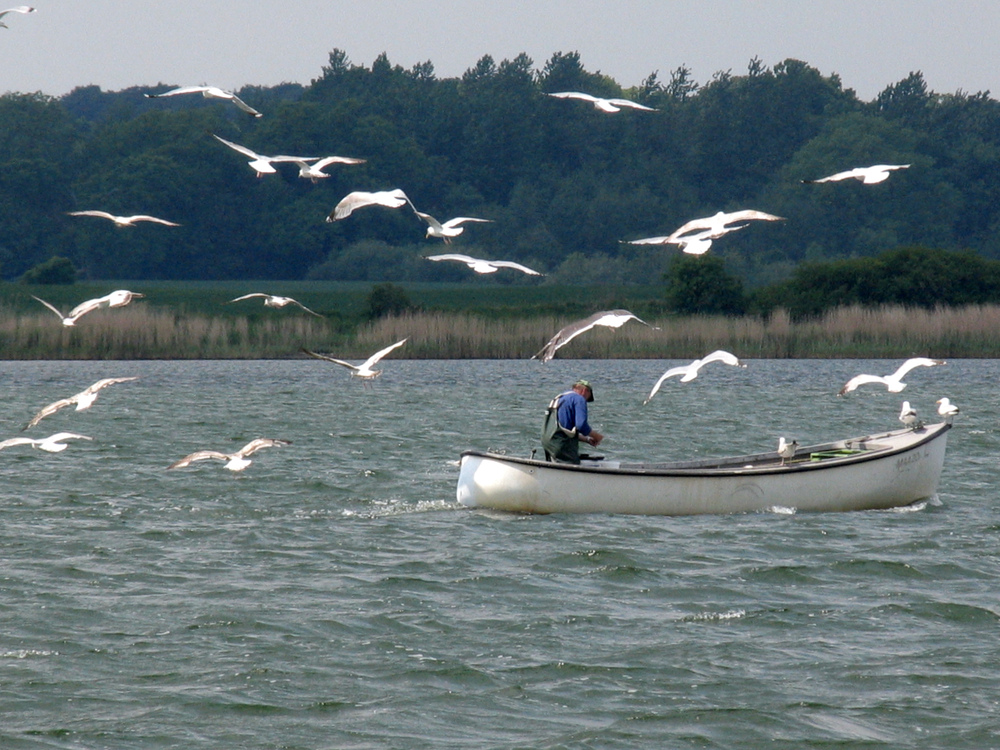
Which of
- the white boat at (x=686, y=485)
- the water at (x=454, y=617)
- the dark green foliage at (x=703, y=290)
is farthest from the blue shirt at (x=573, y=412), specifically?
the dark green foliage at (x=703, y=290)

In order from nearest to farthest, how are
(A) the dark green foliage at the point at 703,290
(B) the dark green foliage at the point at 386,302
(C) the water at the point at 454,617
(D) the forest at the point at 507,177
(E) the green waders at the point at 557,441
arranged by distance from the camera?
(C) the water at the point at 454,617, (E) the green waders at the point at 557,441, (B) the dark green foliage at the point at 386,302, (A) the dark green foliage at the point at 703,290, (D) the forest at the point at 507,177

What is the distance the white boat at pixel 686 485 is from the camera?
1909 centimetres

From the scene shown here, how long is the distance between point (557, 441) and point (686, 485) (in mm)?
1714

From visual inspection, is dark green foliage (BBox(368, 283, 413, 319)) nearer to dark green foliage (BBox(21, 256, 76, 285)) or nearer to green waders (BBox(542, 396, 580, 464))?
dark green foliage (BBox(21, 256, 76, 285))

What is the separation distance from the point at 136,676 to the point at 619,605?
4.59 m

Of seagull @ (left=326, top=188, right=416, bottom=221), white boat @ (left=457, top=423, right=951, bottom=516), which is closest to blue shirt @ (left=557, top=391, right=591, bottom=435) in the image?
white boat @ (left=457, top=423, right=951, bottom=516)

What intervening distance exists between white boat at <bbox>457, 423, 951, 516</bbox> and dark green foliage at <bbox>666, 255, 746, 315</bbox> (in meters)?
44.0

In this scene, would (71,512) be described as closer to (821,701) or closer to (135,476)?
(135,476)

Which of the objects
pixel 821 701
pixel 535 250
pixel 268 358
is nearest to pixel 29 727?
pixel 821 701

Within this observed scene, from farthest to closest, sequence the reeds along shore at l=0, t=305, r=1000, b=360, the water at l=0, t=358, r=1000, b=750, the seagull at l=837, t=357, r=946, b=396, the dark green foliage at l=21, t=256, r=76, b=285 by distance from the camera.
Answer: the dark green foliage at l=21, t=256, r=76, b=285 → the reeds along shore at l=0, t=305, r=1000, b=360 → the seagull at l=837, t=357, r=946, b=396 → the water at l=0, t=358, r=1000, b=750

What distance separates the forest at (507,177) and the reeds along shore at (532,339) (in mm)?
38159

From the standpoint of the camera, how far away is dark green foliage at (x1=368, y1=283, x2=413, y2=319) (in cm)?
6319

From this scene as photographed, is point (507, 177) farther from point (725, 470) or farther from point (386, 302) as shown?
point (725, 470)

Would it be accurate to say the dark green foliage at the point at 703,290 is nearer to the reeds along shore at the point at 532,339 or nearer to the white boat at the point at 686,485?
the reeds along shore at the point at 532,339
